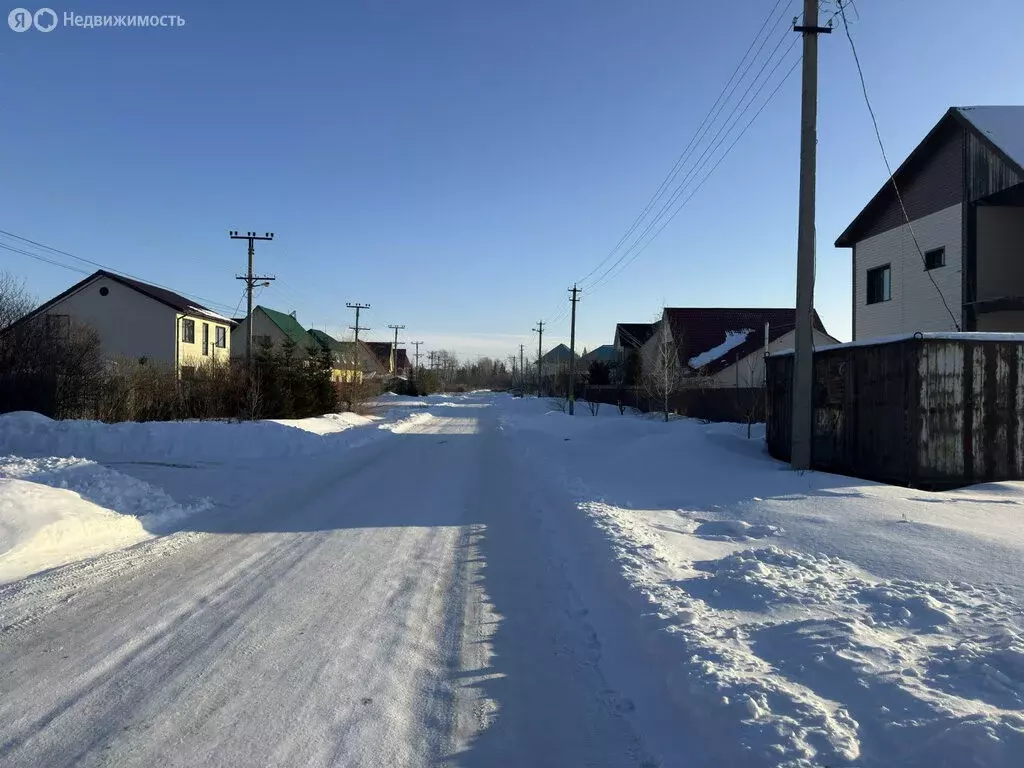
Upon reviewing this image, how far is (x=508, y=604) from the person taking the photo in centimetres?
567

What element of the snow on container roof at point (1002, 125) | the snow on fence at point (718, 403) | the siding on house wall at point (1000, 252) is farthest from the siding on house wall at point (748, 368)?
the snow on container roof at point (1002, 125)

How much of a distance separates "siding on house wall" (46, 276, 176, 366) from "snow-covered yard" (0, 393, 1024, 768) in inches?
1386

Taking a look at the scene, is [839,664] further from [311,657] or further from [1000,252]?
[1000,252]

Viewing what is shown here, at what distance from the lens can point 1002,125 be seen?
17484 mm

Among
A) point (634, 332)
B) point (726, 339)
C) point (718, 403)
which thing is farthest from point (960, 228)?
point (634, 332)

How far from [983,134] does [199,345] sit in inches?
1799

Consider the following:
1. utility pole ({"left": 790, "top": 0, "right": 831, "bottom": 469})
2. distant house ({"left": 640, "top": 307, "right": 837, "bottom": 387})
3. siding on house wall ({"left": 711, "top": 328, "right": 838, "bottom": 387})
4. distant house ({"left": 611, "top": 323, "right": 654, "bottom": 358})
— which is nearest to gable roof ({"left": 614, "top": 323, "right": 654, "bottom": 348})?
distant house ({"left": 611, "top": 323, "right": 654, "bottom": 358})

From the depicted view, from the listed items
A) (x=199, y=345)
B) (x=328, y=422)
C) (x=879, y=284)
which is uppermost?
(x=879, y=284)

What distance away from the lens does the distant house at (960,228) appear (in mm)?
17109

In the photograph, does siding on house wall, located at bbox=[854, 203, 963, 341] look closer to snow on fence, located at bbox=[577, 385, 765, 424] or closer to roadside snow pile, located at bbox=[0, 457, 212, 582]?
snow on fence, located at bbox=[577, 385, 765, 424]

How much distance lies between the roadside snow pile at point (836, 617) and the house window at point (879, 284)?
1392 centimetres

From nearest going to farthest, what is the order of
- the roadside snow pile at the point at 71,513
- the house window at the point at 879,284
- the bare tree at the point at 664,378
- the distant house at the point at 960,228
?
the roadside snow pile at the point at 71,513, the distant house at the point at 960,228, the house window at the point at 879,284, the bare tree at the point at 664,378

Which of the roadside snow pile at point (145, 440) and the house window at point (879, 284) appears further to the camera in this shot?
the house window at point (879, 284)

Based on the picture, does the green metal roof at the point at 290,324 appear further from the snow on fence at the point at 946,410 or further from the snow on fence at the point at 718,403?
the snow on fence at the point at 946,410
